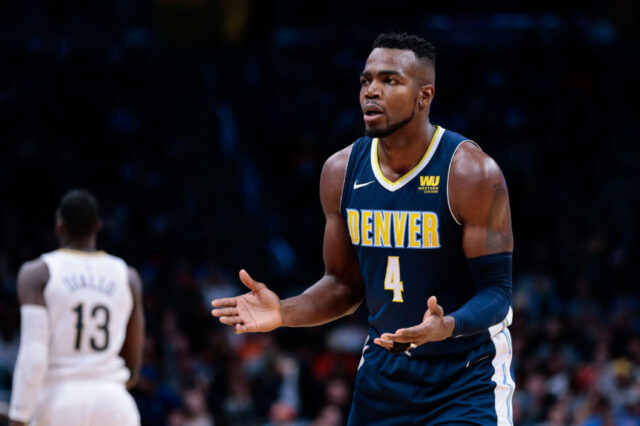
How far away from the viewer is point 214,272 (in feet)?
41.3

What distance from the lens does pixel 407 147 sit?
13.1ft

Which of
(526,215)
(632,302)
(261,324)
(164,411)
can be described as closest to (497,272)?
(261,324)

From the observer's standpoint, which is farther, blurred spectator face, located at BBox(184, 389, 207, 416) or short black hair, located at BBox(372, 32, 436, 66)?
blurred spectator face, located at BBox(184, 389, 207, 416)

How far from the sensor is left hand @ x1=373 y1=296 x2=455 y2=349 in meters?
3.16

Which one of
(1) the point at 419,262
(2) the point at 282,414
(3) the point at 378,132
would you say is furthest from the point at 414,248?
(2) the point at 282,414

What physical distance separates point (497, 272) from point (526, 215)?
10.3 m

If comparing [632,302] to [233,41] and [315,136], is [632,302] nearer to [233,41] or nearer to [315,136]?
[315,136]

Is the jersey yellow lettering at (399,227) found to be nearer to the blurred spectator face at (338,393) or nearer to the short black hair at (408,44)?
the short black hair at (408,44)

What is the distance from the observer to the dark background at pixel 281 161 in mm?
10414

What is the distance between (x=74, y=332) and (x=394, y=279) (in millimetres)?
2151

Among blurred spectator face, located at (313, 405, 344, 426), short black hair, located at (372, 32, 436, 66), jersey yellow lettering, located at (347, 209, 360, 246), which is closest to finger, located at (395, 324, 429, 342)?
jersey yellow lettering, located at (347, 209, 360, 246)

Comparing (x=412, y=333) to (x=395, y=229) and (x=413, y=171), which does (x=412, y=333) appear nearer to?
(x=395, y=229)

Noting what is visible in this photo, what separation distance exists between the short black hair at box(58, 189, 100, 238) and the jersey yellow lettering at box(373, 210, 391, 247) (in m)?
2.02

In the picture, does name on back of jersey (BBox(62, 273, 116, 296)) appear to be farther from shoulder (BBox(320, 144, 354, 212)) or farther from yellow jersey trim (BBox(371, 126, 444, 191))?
yellow jersey trim (BBox(371, 126, 444, 191))
